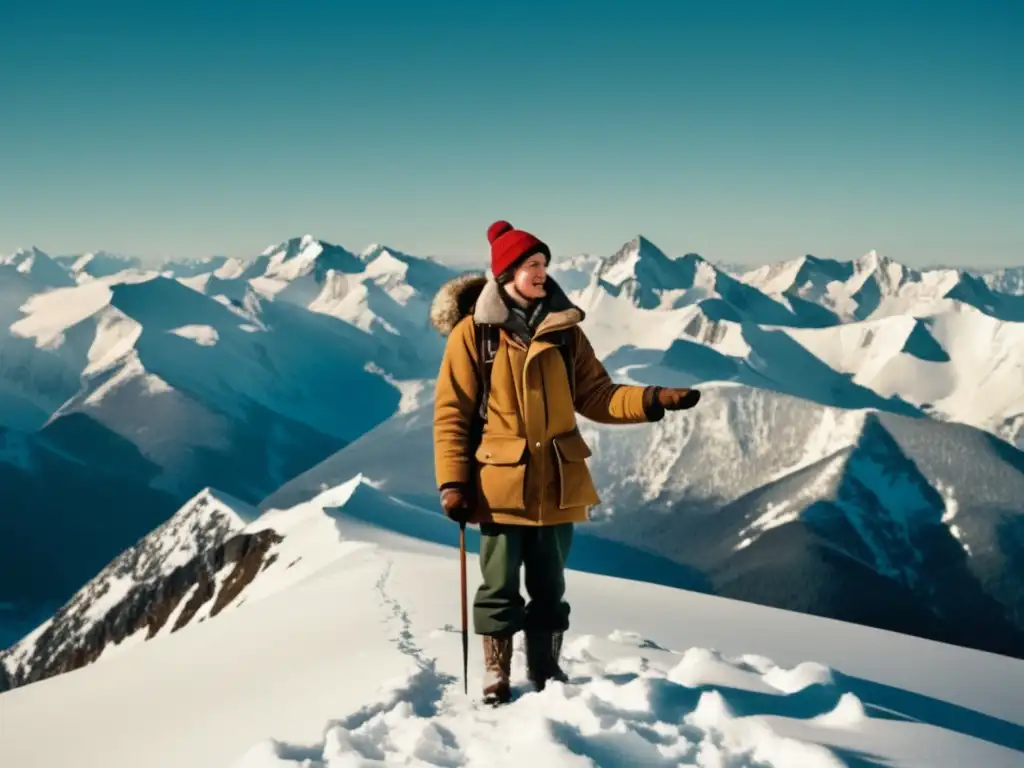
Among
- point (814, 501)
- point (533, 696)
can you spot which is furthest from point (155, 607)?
point (814, 501)

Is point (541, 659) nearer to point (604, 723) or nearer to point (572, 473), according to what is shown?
point (604, 723)

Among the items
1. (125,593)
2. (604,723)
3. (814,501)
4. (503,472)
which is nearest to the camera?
(604,723)

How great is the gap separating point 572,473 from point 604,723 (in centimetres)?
177

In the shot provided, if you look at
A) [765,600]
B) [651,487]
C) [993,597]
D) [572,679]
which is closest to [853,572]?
[765,600]

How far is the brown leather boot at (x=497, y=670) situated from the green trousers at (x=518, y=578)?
3.3 inches

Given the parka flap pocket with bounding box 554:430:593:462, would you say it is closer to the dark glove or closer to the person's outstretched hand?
the person's outstretched hand

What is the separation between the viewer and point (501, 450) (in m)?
5.82

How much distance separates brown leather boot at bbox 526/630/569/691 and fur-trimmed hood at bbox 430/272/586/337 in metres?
2.49

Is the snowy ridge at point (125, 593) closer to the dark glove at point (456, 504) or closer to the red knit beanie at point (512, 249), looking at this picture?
the dark glove at point (456, 504)

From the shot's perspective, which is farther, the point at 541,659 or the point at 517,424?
the point at 541,659

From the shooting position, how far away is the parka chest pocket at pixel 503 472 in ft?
19.0

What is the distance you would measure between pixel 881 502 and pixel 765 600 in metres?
28.7

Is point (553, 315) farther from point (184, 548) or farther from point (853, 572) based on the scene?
point (853, 572)

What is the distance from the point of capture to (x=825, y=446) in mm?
111250
